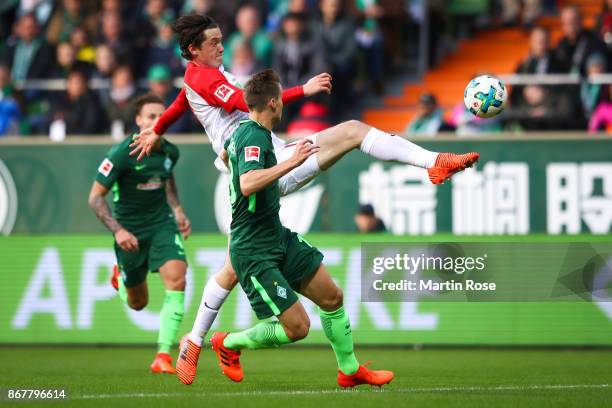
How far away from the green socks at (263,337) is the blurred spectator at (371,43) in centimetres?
954

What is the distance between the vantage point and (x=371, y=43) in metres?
17.9

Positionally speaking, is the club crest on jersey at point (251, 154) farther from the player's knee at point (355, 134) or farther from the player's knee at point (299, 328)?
the player's knee at point (299, 328)

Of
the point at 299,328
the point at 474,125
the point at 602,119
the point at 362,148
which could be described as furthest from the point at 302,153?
the point at 602,119

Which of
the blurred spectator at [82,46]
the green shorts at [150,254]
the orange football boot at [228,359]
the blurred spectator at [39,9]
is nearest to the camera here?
the orange football boot at [228,359]

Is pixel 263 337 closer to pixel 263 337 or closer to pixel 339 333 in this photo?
pixel 263 337

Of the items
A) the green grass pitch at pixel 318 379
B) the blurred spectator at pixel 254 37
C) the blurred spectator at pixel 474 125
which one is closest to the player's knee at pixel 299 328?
the green grass pitch at pixel 318 379

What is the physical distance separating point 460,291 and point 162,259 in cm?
280

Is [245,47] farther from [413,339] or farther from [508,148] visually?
[413,339]

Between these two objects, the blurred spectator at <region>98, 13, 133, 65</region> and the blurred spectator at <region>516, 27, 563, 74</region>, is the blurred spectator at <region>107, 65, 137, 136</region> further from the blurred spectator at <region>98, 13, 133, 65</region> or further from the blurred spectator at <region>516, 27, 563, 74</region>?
the blurred spectator at <region>516, 27, 563, 74</region>

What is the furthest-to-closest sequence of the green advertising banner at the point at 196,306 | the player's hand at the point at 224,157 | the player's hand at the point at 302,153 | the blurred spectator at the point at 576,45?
the blurred spectator at the point at 576,45 < the green advertising banner at the point at 196,306 < the player's hand at the point at 224,157 < the player's hand at the point at 302,153

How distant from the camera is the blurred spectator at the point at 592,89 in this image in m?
16.1

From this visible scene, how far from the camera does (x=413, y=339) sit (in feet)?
45.8

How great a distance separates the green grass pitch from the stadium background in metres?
0.37

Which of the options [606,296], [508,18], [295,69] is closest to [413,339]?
[606,296]
